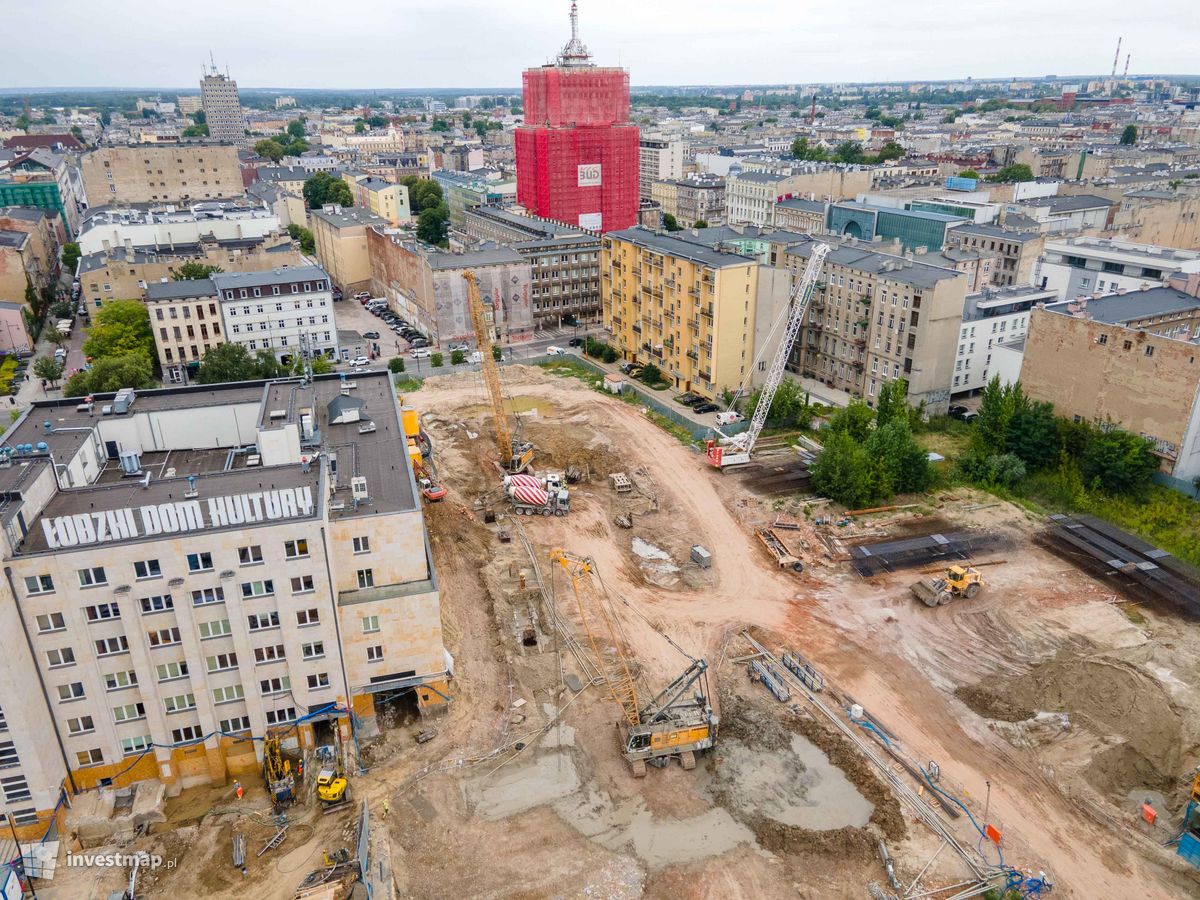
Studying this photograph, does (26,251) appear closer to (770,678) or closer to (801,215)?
(801,215)

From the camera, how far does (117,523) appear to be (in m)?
34.3

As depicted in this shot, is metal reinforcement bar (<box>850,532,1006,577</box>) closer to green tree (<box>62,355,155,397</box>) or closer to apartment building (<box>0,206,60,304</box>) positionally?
green tree (<box>62,355,155,397</box>)

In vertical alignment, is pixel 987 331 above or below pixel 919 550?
above

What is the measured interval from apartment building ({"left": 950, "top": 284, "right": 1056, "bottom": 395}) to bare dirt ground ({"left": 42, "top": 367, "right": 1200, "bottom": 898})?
2264cm

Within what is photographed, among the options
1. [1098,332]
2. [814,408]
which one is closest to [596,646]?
[814,408]

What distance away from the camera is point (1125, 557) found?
5672 cm

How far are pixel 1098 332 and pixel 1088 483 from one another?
12.6 m

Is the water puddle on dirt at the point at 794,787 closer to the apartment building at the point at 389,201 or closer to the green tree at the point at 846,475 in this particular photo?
the green tree at the point at 846,475

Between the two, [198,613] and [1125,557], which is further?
[1125,557]

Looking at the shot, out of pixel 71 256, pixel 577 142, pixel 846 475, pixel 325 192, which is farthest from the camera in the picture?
pixel 325 192

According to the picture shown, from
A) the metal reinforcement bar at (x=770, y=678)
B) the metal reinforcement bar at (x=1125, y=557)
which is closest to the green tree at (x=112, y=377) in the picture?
the metal reinforcement bar at (x=770, y=678)

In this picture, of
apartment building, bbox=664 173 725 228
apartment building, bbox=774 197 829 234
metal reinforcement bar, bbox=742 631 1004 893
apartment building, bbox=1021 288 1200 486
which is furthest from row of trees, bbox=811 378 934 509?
apartment building, bbox=664 173 725 228

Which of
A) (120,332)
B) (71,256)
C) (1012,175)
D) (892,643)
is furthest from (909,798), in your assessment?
(1012,175)

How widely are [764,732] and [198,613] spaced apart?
28597 millimetres
